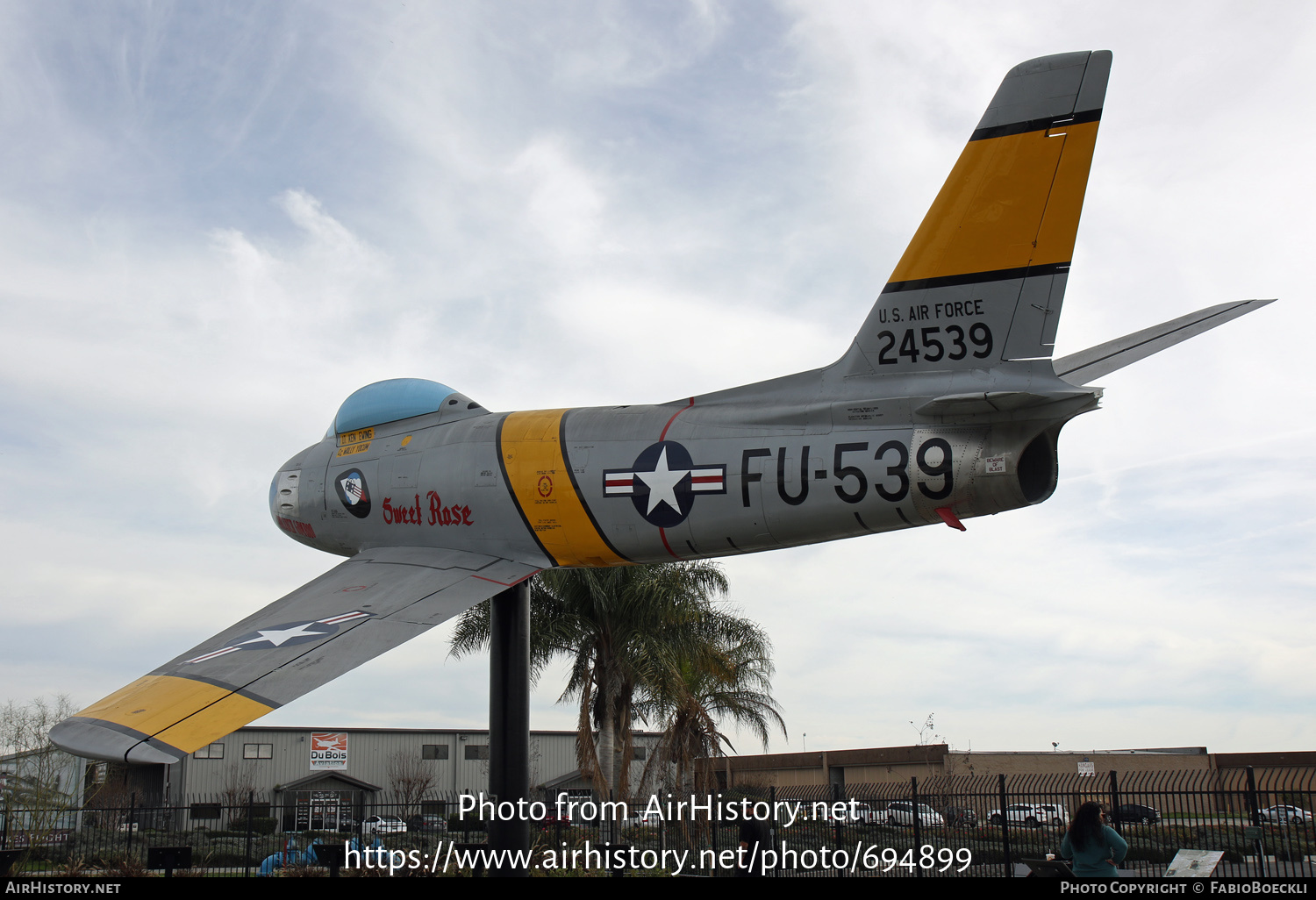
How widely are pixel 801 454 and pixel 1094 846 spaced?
14.2 feet

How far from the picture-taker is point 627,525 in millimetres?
10234

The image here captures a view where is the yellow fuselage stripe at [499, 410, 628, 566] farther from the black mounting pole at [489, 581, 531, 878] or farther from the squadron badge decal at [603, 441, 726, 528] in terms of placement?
the black mounting pole at [489, 581, 531, 878]

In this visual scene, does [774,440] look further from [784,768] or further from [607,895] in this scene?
[784,768]

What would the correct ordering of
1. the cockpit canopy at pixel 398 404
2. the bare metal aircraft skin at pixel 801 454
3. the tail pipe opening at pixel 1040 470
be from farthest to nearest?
the cockpit canopy at pixel 398 404
the tail pipe opening at pixel 1040 470
the bare metal aircraft skin at pixel 801 454

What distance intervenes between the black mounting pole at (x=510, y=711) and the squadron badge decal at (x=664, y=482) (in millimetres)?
2112

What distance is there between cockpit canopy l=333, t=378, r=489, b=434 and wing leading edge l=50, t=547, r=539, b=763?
5.57ft

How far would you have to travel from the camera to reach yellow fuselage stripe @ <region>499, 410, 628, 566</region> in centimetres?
1045

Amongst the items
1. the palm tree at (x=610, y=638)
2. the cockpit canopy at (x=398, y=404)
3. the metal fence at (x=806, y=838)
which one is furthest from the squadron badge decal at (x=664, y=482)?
the palm tree at (x=610, y=638)

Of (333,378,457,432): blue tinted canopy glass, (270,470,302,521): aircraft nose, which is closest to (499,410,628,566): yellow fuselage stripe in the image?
(333,378,457,432): blue tinted canopy glass

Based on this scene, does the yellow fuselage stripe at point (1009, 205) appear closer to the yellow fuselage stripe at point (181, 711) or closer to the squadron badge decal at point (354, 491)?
the squadron badge decal at point (354, 491)

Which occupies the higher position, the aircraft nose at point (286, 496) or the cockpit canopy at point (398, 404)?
the cockpit canopy at point (398, 404)

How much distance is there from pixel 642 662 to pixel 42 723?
105ft

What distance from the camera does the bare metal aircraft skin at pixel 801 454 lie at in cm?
870

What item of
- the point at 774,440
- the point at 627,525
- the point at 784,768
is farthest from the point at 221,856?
the point at 784,768
